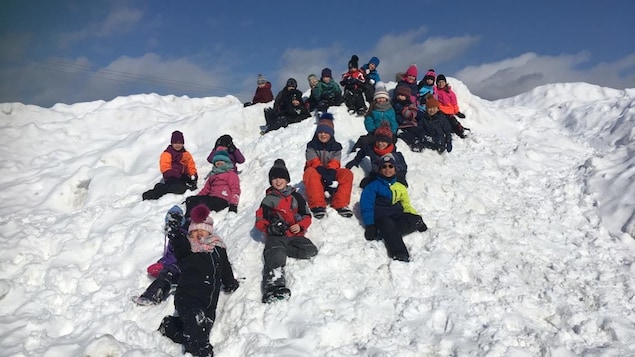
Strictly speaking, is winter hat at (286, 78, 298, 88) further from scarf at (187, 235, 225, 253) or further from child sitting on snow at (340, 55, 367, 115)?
scarf at (187, 235, 225, 253)

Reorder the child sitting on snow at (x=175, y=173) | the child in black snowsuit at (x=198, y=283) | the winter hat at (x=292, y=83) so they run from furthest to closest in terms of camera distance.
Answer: the winter hat at (x=292, y=83) → the child sitting on snow at (x=175, y=173) → the child in black snowsuit at (x=198, y=283)

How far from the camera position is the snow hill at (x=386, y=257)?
15.0 feet

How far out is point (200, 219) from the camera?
5500 millimetres

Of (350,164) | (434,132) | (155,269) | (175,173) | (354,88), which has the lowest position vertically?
(155,269)

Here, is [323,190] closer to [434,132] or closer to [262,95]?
[434,132]

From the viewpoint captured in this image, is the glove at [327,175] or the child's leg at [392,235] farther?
the glove at [327,175]

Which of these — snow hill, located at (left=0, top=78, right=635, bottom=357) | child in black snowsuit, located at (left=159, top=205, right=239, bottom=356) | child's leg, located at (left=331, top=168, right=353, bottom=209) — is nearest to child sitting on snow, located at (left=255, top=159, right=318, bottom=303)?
snow hill, located at (left=0, top=78, right=635, bottom=357)

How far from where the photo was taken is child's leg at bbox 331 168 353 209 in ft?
21.9

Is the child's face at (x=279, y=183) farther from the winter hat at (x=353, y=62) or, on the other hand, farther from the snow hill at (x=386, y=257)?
the winter hat at (x=353, y=62)

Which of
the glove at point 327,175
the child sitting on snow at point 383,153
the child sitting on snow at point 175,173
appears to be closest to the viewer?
the glove at point 327,175

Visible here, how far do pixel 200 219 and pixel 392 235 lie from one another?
99.8 inches

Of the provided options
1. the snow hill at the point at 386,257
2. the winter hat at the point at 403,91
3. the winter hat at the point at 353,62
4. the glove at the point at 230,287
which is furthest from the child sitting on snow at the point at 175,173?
the winter hat at the point at 353,62

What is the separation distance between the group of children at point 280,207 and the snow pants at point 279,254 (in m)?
0.01

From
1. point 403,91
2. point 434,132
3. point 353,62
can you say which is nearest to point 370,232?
point 434,132
